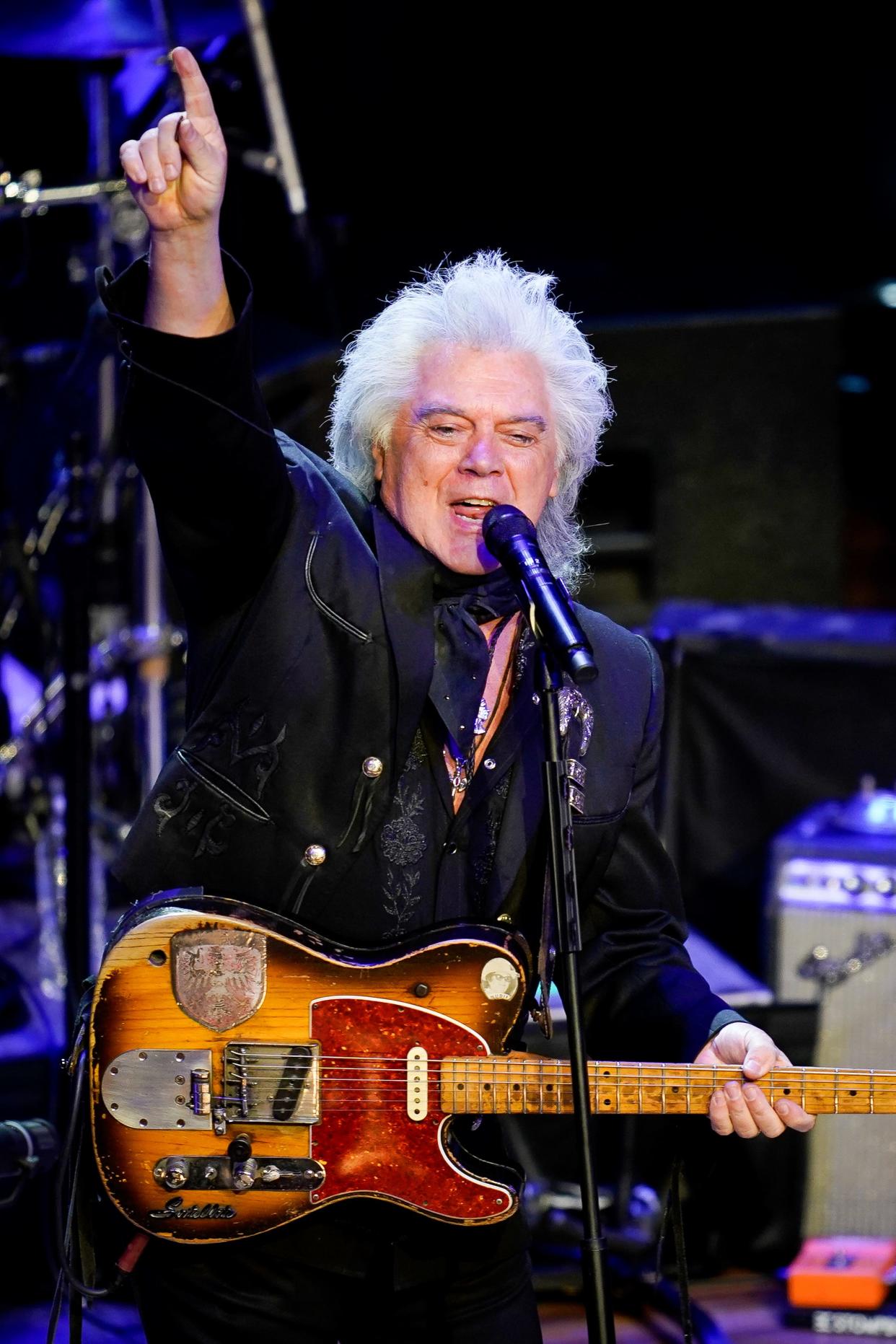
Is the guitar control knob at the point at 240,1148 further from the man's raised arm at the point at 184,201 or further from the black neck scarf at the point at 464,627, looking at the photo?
the man's raised arm at the point at 184,201

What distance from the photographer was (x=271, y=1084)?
2023 millimetres

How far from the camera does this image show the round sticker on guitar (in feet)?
6.70

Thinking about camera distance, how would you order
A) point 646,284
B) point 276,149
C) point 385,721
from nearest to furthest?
1. point 385,721
2. point 276,149
3. point 646,284

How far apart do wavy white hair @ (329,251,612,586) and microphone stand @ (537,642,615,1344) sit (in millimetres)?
650

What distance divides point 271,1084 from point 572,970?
0.52 metres

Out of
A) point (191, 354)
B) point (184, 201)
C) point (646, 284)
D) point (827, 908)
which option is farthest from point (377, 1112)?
point (646, 284)

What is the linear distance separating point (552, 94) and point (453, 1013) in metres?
5.88

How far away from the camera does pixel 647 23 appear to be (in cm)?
686

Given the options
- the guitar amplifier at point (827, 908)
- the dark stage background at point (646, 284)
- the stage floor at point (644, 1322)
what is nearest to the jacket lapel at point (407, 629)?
the dark stage background at point (646, 284)

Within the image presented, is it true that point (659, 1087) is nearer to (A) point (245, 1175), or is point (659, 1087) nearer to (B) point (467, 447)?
(A) point (245, 1175)

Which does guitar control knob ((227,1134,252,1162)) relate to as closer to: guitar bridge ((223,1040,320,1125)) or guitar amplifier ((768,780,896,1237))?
guitar bridge ((223,1040,320,1125))

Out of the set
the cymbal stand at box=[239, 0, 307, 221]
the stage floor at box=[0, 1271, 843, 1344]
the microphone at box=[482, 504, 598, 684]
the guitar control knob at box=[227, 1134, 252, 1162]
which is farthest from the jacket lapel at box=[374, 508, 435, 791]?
the cymbal stand at box=[239, 0, 307, 221]

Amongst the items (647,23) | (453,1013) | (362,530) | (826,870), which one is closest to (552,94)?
(647,23)

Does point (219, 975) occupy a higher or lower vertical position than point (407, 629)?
lower
